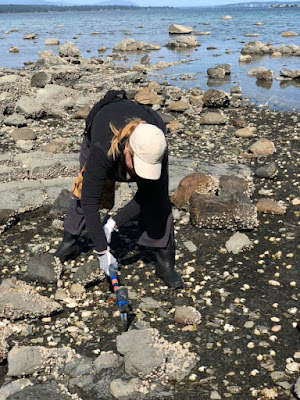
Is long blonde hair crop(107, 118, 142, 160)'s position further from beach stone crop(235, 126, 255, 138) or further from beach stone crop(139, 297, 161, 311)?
beach stone crop(235, 126, 255, 138)

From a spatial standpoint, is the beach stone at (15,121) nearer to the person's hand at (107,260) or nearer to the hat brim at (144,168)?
the person's hand at (107,260)

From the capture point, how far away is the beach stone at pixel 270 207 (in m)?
6.28

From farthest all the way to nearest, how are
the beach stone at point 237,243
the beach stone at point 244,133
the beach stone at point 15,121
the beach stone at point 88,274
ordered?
the beach stone at point 15,121
the beach stone at point 244,133
the beach stone at point 237,243
the beach stone at point 88,274

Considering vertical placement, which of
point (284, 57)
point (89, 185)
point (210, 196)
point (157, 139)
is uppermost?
point (157, 139)

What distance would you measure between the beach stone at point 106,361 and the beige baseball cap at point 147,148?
1.44m

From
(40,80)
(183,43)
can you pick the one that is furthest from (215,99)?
(183,43)

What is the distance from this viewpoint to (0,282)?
16.3ft

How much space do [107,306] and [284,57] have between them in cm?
2269

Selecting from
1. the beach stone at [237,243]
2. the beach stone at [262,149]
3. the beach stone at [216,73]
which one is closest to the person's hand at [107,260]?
the beach stone at [237,243]

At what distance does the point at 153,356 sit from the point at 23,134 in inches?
257

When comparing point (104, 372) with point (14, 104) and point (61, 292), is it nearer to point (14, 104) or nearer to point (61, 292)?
point (61, 292)

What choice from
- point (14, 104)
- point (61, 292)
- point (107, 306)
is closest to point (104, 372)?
point (107, 306)

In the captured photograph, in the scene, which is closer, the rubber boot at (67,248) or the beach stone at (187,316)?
the beach stone at (187,316)

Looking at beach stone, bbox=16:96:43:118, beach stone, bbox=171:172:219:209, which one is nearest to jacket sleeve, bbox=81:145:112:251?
beach stone, bbox=171:172:219:209
